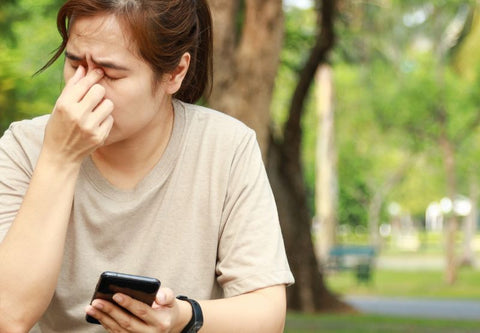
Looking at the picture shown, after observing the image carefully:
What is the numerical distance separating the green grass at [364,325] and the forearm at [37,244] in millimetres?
11141

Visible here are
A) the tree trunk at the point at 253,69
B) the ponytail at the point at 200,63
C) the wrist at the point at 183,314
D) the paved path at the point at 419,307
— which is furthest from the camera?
the paved path at the point at 419,307

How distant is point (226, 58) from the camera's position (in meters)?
8.24

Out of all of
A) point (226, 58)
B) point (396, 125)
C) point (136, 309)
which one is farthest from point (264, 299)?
point (396, 125)

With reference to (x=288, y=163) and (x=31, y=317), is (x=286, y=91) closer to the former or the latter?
(x=288, y=163)

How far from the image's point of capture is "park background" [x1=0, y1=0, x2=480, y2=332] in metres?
8.55

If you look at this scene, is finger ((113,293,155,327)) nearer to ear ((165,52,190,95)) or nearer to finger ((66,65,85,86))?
finger ((66,65,85,86))

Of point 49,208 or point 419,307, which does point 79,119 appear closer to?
point 49,208

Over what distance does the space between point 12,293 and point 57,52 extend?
65cm

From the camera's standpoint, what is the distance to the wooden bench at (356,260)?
27.0 meters

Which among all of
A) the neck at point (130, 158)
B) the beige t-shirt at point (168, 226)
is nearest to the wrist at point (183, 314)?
the beige t-shirt at point (168, 226)

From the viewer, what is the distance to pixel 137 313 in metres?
1.98

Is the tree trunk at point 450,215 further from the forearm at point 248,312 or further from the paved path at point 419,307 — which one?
the forearm at point 248,312

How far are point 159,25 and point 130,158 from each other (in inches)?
13.7

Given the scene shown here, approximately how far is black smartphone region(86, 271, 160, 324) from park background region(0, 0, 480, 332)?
3.88 feet
